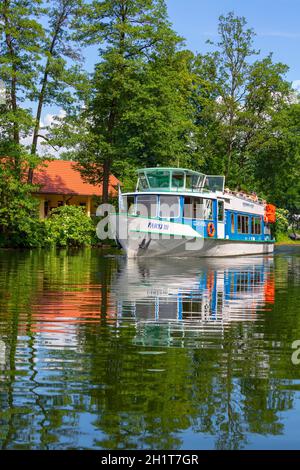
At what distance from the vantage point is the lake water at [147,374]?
550 centimetres

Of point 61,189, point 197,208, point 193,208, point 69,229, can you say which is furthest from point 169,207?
point 61,189

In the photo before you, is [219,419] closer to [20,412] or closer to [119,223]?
[20,412]

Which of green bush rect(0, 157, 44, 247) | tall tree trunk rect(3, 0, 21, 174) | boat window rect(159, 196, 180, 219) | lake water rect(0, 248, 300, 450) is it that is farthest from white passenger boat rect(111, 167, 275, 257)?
lake water rect(0, 248, 300, 450)

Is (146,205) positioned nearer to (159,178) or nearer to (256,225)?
(159,178)

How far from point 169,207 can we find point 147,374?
31806mm

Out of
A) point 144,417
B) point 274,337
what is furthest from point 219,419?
point 274,337

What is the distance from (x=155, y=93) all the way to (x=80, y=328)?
145 feet

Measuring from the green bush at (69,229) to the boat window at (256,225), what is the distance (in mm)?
11281

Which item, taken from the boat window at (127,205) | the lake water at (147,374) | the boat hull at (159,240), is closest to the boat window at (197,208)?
the boat hull at (159,240)

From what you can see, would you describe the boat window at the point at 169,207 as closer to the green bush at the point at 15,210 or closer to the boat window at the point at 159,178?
the boat window at the point at 159,178

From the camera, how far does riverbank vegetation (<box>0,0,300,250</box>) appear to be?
45938 millimetres

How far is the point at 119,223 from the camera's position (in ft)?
124

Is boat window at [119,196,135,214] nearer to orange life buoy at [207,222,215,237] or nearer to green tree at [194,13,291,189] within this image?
orange life buoy at [207,222,215,237]

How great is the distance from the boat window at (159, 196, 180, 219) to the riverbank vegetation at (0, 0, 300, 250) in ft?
32.6
